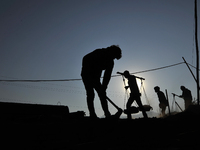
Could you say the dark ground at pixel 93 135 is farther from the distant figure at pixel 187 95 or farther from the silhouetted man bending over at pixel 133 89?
the distant figure at pixel 187 95

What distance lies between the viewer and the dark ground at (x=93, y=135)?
148 cm

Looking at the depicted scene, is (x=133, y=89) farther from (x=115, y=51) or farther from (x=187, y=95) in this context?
(x=187, y=95)

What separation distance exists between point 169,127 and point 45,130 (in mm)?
2184

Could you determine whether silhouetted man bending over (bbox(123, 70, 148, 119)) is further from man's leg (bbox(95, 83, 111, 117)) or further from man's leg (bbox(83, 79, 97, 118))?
man's leg (bbox(83, 79, 97, 118))

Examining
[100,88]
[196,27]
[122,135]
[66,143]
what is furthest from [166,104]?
[66,143]

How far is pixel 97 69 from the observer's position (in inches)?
147

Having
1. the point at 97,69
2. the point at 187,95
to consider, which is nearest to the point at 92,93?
the point at 97,69

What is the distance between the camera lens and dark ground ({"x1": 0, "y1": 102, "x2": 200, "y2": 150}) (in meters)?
1.48

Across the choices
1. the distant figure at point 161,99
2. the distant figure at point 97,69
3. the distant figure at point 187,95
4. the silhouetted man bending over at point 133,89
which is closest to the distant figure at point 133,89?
the silhouetted man bending over at point 133,89

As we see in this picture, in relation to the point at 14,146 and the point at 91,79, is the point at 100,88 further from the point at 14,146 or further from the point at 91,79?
the point at 14,146

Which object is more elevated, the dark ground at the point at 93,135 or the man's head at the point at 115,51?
the man's head at the point at 115,51

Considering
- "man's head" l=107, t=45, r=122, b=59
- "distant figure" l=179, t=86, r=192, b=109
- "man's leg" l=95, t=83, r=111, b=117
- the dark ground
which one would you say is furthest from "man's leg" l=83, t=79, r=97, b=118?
"distant figure" l=179, t=86, r=192, b=109

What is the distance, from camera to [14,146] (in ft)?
4.65

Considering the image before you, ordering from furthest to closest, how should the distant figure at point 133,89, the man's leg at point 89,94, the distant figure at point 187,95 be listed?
the distant figure at point 187,95 → the distant figure at point 133,89 → the man's leg at point 89,94
